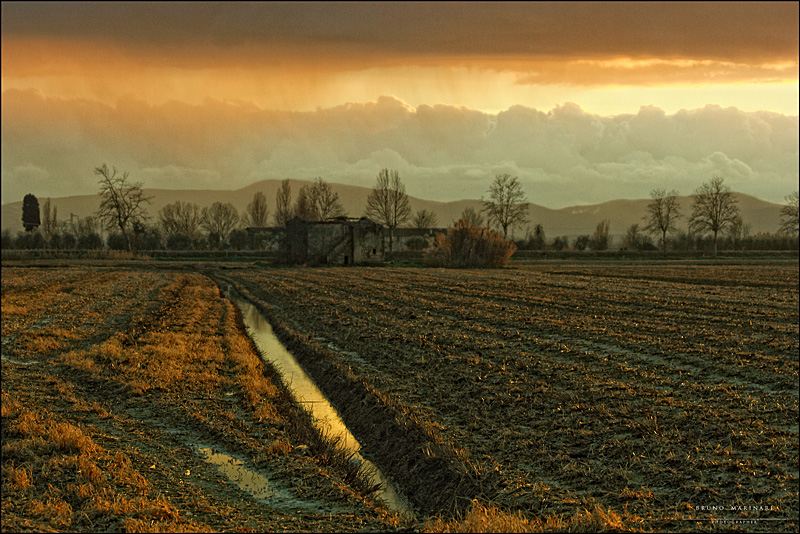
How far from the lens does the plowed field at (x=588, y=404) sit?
802 centimetres

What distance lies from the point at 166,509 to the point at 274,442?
2.99 meters

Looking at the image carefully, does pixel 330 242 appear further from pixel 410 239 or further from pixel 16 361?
pixel 16 361

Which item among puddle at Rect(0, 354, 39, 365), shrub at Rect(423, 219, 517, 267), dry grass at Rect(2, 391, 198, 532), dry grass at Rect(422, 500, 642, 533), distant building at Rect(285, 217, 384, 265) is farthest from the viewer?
distant building at Rect(285, 217, 384, 265)

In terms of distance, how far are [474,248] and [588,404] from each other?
52.4 metres

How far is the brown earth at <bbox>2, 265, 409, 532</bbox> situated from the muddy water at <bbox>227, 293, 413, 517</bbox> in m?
0.38

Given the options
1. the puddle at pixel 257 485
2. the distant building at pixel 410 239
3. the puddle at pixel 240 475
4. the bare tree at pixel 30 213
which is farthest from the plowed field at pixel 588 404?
the distant building at pixel 410 239

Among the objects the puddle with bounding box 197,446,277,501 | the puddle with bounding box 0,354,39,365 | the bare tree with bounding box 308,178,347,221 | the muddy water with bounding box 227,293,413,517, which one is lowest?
the muddy water with bounding box 227,293,413,517

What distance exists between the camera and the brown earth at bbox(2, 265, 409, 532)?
23.0ft

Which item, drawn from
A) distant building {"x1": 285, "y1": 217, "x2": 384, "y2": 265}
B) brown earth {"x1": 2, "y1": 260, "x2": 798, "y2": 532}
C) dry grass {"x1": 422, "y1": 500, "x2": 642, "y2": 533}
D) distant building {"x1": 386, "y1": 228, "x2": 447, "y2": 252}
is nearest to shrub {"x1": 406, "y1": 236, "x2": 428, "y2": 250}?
distant building {"x1": 386, "y1": 228, "x2": 447, "y2": 252}

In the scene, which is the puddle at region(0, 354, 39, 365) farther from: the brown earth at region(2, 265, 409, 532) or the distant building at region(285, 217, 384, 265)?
the distant building at region(285, 217, 384, 265)

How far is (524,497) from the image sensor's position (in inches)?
314

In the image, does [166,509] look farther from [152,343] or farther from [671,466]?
[152,343]

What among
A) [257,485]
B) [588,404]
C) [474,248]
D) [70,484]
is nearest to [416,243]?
[474,248]

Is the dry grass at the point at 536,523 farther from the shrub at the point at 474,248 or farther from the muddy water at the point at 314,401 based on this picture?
the shrub at the point at 474,248
